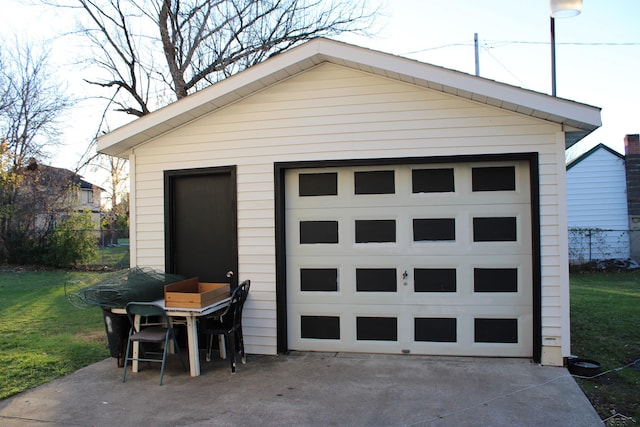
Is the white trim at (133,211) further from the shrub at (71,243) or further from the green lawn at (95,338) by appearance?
the shrub at (71,243)

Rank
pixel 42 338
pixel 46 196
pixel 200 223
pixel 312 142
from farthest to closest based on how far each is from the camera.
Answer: pixel 46 196, pixel 42 338, pixel 200 223, pixel 312 142

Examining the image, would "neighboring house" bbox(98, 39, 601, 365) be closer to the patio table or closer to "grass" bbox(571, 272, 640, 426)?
"grass" bbox(571, 272, 640, 426)

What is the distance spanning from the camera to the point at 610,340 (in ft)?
21.2

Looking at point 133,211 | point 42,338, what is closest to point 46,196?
point 42,338

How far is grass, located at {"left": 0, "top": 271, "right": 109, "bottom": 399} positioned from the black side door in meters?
1.09

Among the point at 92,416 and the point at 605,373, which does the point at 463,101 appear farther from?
the point at 92,416

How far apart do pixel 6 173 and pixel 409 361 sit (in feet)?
54.8

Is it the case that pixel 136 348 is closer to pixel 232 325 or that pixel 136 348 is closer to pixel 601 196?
pixel 232 325

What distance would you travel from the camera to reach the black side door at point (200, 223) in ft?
20.5

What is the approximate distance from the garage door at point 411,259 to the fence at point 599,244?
11155 millimetres

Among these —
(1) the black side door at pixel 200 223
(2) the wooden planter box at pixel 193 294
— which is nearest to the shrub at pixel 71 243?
(1) the black side door at pixel 200 223

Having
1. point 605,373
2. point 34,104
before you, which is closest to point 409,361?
point 605,373

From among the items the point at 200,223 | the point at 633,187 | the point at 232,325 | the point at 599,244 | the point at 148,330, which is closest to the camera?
the point at 148,330

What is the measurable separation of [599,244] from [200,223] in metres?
13.9
